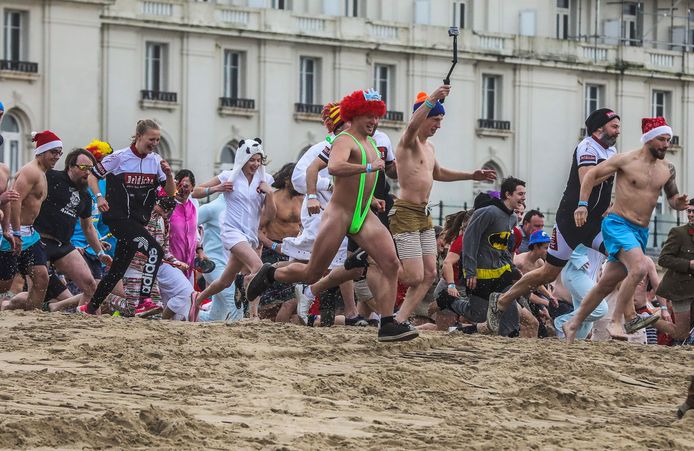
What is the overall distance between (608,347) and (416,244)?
191 centimetres

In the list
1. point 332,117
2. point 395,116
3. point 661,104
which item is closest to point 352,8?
point 395,116

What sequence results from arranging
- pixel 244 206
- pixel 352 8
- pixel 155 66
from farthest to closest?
pixel 352 8 < pixel 155 66 < pixel 244 206

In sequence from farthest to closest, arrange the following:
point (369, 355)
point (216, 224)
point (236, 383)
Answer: point (216, 224) < point (369, 355) < point (236, 383)

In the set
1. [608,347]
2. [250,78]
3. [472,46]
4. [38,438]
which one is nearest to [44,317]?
[608,347]

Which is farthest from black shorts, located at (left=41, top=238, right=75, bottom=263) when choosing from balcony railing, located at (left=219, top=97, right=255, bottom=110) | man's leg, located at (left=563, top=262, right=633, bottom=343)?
balcony railing, located at (left=219, top=97, right=255, bottom=110)

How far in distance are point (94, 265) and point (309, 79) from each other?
40946 mm

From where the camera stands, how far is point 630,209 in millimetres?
16625

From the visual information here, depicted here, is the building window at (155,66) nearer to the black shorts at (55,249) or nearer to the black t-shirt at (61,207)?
the black t-shirt at (61,207)

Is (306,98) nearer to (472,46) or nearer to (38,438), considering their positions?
(472,46)

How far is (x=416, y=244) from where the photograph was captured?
16.0 m

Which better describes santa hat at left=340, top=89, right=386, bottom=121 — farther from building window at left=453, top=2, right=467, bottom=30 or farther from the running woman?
building window at left=453, top=2, right=467, bottom=30

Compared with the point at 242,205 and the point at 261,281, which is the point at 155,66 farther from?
the point at 261,281

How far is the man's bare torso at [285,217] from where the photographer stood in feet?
65.8

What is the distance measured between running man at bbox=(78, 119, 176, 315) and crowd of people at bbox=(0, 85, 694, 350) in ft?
0.06
